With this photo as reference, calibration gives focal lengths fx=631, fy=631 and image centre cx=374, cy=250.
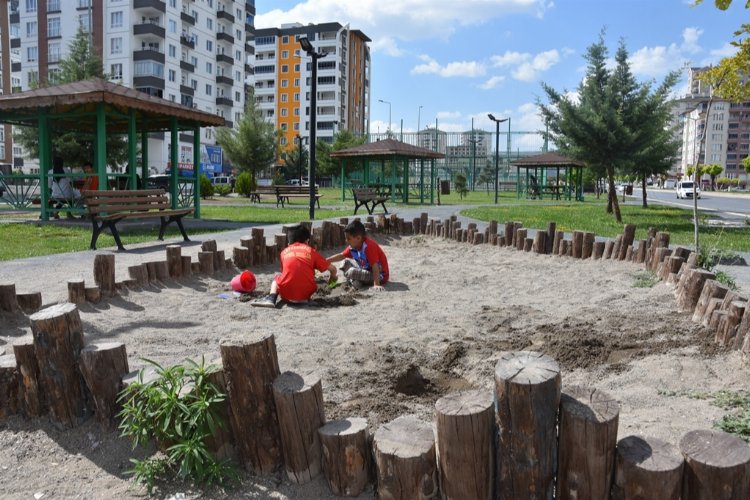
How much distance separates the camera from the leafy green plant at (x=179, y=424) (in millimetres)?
2660

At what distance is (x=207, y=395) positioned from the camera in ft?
9.11

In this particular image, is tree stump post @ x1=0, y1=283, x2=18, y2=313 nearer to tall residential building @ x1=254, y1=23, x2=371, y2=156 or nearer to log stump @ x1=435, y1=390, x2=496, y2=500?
log stump @ x1=435, y1=390, x2=496, y2=500

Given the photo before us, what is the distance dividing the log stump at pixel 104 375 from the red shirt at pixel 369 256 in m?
4.34

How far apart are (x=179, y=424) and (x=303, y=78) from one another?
310ft

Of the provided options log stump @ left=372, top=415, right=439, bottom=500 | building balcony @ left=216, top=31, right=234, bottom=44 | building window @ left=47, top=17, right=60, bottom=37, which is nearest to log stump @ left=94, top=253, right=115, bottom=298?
log stump @ left=372, top=415, right=439, bottom=500

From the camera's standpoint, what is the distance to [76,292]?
5.46 meters

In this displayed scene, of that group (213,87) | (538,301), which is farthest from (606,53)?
(213,87)

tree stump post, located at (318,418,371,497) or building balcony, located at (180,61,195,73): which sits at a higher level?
building balcony, located at (180,61,195,73)

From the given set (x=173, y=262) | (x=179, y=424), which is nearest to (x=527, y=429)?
(x=179, y=424)

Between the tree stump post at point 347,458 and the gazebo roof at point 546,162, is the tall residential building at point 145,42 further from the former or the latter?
the tree stump post at point 347,458

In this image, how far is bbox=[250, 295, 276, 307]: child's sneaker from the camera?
5.99 metres

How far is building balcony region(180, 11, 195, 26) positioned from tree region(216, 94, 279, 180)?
2479cm

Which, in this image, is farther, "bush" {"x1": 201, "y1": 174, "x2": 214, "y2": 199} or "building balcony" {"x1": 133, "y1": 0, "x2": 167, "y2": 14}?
"building balcony" {"x1": 133, "y1": 0, "x2": 167, "y2": 14}

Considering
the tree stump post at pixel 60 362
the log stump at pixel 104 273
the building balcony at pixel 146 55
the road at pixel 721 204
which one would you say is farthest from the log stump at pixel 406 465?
the building balcony at pixel 146 55
